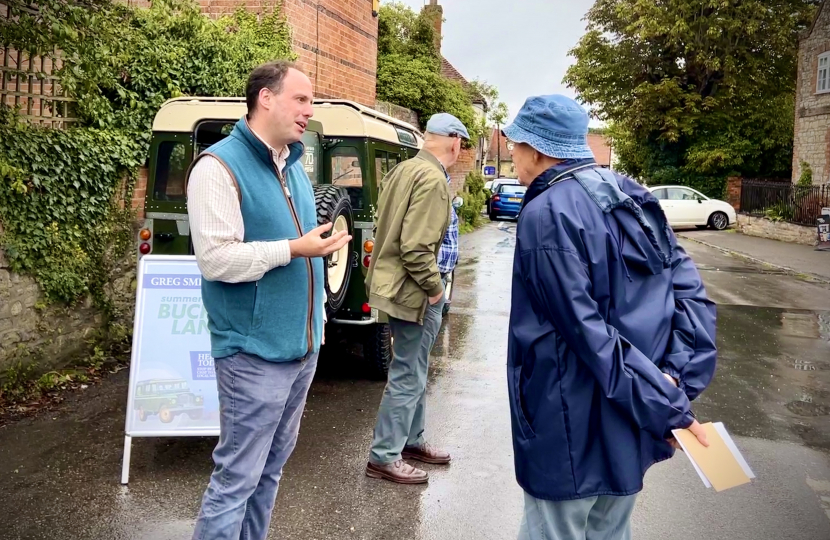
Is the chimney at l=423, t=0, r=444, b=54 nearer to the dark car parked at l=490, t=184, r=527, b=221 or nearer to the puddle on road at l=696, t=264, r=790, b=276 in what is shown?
the dark car parked at l=490, t=184, r=527, b=221

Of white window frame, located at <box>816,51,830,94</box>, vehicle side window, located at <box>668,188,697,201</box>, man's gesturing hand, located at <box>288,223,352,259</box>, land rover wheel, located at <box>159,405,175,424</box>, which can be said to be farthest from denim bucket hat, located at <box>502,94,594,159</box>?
white window frame, located at <box>816,51,830,94</box>

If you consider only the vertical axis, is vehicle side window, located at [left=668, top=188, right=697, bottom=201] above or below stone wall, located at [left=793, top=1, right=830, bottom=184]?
below

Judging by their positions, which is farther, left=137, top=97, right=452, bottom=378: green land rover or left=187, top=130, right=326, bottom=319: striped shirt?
left=137, top=97, right=452, bottom=378: green land rover

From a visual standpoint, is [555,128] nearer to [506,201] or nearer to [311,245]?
[311,245]

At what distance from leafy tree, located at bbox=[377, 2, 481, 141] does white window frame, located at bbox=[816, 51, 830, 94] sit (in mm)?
13273

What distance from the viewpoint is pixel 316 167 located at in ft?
19.9

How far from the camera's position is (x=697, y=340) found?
2332 millimetres

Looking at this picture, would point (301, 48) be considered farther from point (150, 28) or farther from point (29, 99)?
point (29, 99)

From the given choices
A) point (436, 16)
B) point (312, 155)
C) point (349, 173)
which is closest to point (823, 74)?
point (436, 16)

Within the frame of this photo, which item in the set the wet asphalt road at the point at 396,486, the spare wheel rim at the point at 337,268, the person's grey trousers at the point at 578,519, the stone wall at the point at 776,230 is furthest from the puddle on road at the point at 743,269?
the person's grey trousers at the point at 578,519

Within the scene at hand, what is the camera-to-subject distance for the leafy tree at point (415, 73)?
65.2 feet

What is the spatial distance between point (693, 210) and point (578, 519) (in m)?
26.1

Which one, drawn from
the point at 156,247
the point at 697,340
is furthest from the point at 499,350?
the point at 697,340

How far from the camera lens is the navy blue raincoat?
7.08 feet
